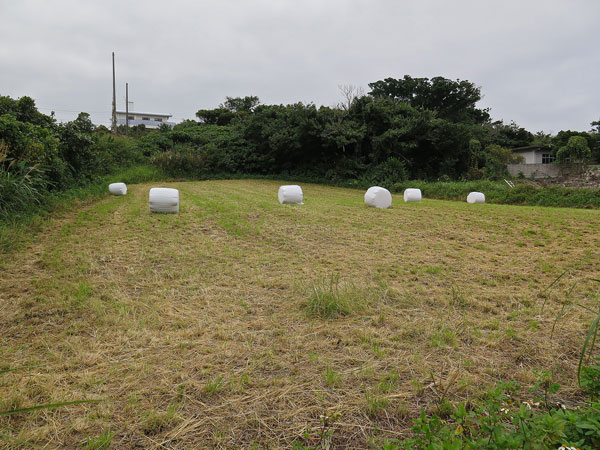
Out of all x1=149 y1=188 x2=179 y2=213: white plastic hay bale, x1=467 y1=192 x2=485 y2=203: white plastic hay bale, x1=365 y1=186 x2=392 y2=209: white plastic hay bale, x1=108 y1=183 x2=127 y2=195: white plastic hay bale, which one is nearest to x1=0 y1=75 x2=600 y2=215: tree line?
x1=108 y1=183 x2=127 y2=195: white plastic hay bale

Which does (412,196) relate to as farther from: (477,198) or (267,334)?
(267,334)

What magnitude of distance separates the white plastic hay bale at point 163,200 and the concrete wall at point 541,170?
21783 mm

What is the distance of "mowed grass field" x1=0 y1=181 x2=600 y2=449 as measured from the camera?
2.07 m

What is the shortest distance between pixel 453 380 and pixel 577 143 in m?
25.7

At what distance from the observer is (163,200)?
8.94 m

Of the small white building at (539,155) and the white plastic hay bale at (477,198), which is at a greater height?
the small white building at (539,155)

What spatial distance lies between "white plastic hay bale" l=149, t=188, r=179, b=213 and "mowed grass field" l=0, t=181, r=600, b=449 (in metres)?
2.45

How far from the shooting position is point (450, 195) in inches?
676

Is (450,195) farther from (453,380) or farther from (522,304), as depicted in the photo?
(453,380)

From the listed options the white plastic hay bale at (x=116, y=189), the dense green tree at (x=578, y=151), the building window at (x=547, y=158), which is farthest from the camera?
the building window at (x=547, y=158)

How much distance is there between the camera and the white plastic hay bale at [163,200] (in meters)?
8.89

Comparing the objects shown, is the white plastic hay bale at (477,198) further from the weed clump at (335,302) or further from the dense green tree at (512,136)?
the dense green tree at (512,136)

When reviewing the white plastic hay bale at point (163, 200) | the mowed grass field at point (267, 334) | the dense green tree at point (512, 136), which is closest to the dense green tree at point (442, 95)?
Result: the dense green tree at point (512, 136)

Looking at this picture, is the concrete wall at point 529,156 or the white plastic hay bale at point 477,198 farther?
the concrete wall at point 529,156
